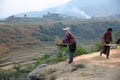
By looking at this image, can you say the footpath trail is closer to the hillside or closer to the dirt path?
the hillside

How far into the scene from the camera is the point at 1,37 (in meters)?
67.4

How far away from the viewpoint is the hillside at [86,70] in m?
14.1

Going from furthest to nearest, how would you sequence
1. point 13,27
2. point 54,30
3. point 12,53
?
point 54,30 < point 13,27 < point 12,53

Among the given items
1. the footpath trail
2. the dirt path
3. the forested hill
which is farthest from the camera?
the forested hill

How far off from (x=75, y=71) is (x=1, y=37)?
176 feet

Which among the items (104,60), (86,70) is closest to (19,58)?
(104,60)

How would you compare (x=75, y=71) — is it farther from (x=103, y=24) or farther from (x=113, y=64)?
(x=103, y=24)

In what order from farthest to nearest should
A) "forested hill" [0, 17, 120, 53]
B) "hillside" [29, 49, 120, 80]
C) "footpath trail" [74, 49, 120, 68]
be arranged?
"forested hill" [0, 17, 120, 53] < "footpath trail" [74, 49, 120, 68] < "hillside" [29, 49, 120, 80]

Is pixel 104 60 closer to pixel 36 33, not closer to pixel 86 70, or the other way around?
pixel 86 70

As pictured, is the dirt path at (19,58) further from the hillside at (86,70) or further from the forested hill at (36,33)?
the hillside at (86,70)

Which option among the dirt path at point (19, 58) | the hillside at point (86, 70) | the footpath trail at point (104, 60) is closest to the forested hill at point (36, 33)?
the dirt path at point (19, 58)

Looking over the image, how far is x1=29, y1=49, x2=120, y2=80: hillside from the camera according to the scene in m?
14.1

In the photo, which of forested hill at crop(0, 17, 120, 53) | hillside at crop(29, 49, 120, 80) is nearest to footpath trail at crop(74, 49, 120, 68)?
hillside at crop(29, 49, 120, 80)

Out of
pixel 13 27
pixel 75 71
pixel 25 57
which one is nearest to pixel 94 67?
pixel 75 71
